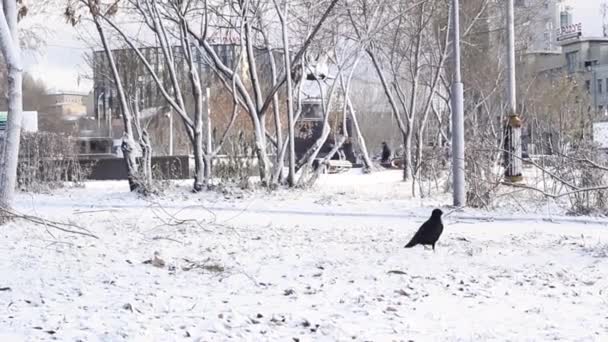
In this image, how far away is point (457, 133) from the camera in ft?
47.3

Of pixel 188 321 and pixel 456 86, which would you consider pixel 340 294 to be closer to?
→ pixel 188 321

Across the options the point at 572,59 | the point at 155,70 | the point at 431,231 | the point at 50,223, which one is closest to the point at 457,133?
the point at 431,231

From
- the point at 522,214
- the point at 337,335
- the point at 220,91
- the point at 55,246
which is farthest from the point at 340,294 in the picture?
the point at 220,91

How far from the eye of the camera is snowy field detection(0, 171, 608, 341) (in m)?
5.78

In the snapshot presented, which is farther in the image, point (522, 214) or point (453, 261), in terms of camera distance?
point (522, 214)

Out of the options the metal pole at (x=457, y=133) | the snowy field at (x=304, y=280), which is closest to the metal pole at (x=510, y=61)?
the metal pole at (x=457, y=133)

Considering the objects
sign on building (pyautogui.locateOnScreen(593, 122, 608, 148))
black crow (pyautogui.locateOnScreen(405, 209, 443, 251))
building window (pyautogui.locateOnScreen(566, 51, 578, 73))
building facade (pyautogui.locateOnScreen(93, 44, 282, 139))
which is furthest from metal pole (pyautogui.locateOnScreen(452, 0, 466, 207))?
building window (pyautogui.locateOnScreen(566, 51, 578, 73))

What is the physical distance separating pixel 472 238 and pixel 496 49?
832 inches

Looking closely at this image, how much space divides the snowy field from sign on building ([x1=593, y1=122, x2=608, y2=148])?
200cm

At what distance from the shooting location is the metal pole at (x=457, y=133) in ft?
46.8

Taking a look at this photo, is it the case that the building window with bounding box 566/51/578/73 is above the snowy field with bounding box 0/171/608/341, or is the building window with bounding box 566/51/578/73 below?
above

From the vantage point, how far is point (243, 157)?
19438 mm

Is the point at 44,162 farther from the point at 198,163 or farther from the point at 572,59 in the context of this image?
the point at 572,59

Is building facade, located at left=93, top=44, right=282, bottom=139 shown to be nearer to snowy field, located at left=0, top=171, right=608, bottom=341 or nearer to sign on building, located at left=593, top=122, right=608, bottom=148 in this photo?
sign on building, located at left=593, top=122, right=608, bottom=148
